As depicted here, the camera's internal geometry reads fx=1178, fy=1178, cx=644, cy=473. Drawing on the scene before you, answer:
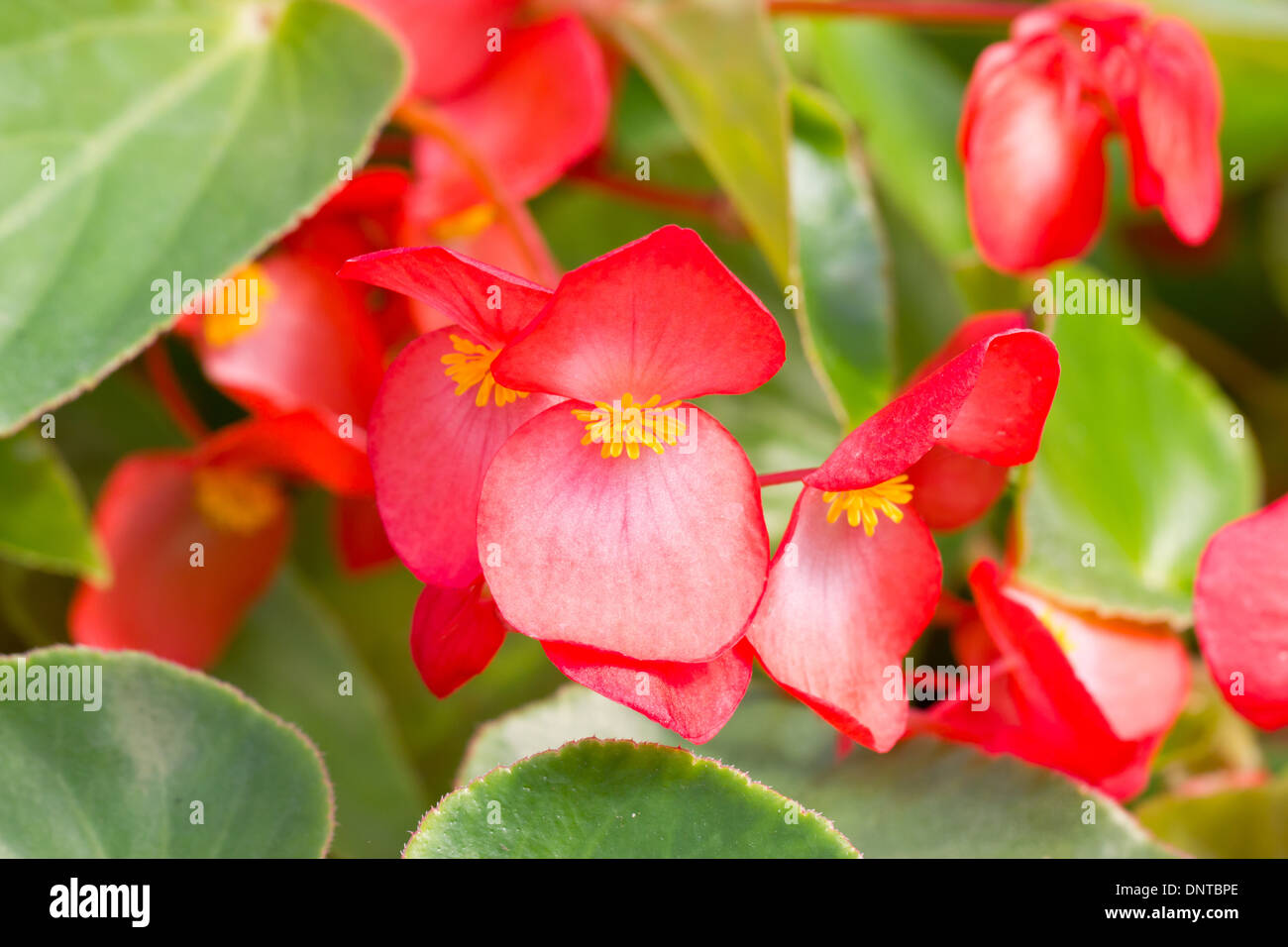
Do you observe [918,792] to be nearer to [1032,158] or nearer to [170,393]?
[1032,158]

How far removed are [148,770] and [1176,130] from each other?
1.47ft

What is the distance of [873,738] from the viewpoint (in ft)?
1.18

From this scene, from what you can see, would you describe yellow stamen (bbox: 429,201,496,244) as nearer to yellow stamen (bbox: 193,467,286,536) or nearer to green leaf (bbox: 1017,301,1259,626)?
yellow stamen (bbox: 193,467,286,536)

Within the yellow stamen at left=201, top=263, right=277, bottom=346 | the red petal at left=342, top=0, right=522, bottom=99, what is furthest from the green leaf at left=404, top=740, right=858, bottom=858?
the red petal at left=342, top=0, right=522, bottom=99

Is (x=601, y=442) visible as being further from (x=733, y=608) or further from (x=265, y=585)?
(x=265, y=585)

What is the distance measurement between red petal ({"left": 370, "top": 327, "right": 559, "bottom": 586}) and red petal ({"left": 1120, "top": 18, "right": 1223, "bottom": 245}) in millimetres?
265

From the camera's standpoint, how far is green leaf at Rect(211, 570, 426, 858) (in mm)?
561

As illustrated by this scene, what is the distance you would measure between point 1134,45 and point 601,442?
0.94 ft

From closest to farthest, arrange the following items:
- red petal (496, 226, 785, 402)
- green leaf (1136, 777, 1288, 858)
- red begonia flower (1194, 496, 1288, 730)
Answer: red petal (496, 226, 785, 402)
red begonia flower (1194, 496, 1288, 730)
green leaf (1136, 777, 1288, 858)

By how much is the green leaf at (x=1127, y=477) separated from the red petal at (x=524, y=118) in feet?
0.82

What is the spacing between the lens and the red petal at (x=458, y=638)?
35 centimetres

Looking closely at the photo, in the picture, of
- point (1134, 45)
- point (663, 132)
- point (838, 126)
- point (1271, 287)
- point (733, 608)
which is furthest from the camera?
point (1271, 287)
